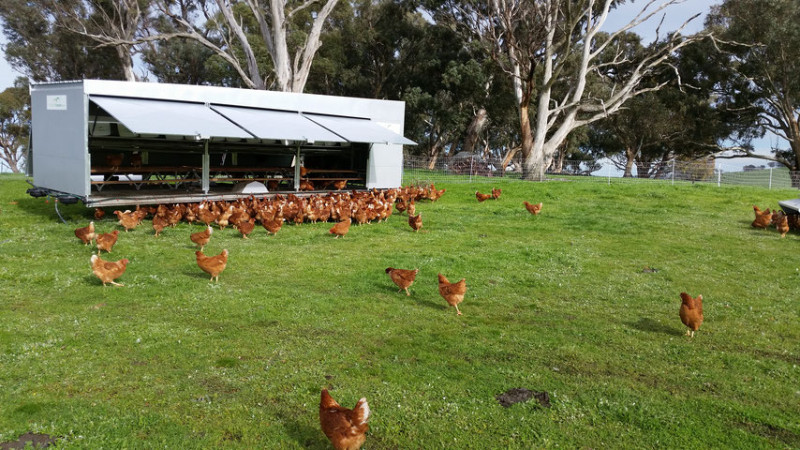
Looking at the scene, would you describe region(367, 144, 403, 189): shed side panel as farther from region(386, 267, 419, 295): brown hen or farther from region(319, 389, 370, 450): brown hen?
region(319, 389, 370, 450): brown hen

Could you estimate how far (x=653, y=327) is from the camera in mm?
6152

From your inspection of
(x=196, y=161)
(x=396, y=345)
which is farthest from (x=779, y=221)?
(x=196, y=161)

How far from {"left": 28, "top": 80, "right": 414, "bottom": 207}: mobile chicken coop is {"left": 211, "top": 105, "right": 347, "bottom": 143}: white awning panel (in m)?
0.03

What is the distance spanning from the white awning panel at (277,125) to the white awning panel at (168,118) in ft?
1.32

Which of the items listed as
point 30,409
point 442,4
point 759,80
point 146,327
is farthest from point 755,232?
point 759,80

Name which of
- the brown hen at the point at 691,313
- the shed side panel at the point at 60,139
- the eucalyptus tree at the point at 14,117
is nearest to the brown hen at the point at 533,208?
the brown hen at the point at 691,313

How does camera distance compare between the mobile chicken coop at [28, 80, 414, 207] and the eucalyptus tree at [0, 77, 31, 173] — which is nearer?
the mobile chicken coop at [28, 80, 414, 207]

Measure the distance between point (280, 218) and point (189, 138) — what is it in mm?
5045

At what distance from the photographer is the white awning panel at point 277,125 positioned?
41.7ft

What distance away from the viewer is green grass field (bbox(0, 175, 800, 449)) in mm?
3914

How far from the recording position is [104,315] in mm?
6008

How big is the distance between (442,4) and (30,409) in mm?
32219

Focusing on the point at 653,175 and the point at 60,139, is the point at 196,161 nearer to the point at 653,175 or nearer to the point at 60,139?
the point at 60,139

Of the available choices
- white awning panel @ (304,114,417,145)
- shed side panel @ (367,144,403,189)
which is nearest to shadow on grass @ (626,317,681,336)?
white awning panel @ (304,114,417,145)
